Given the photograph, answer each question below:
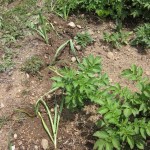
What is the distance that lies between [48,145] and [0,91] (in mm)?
779

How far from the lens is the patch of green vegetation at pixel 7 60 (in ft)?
12.7

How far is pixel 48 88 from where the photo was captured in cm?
374

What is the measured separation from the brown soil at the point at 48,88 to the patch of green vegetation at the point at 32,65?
0.16 ft

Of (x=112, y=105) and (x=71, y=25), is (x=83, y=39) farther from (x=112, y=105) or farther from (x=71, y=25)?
(x=112, y=105)

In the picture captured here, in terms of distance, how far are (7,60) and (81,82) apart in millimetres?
1104

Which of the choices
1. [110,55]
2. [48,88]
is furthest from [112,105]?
[110,55]

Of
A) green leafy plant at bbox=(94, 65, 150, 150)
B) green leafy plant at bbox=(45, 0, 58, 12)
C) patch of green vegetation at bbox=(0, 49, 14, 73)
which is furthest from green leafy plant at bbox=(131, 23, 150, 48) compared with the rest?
patch of green vegetation at bbox=(0, 49, 14, 73)

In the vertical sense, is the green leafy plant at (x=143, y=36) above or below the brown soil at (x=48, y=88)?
above

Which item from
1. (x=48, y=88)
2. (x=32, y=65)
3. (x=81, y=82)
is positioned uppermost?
(x=81, y=82)

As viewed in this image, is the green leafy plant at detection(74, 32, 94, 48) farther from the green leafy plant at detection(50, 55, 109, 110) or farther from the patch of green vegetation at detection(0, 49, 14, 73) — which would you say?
the green leafy plant at detection(50, 55, 109, 110)

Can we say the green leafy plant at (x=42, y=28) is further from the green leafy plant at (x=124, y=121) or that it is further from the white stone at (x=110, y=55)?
the green leafy plant at (x=124, y=121)

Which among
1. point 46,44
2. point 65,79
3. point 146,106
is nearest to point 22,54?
point 46,44

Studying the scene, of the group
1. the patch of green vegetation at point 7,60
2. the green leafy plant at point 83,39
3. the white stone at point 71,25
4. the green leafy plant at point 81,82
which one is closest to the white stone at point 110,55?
the green leafy plant at point 83,39

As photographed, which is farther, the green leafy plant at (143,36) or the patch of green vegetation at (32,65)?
the green leafy plant at (143,36)
